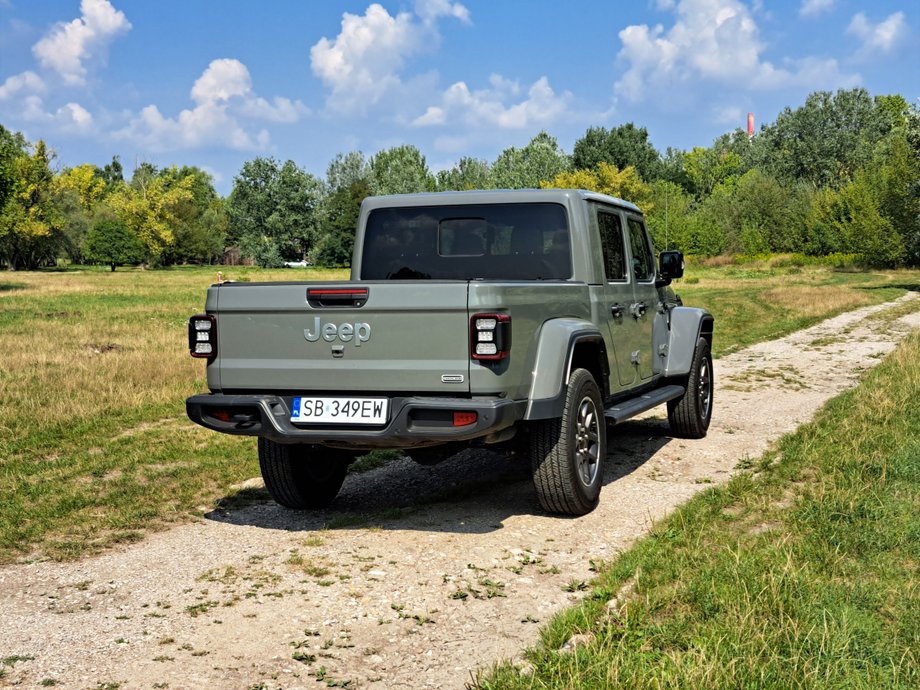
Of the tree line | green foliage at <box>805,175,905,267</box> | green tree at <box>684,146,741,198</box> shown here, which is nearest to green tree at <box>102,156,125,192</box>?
the tree line

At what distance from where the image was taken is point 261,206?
9331 centimetres

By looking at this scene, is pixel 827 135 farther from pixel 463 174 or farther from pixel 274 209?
pixel 274 209

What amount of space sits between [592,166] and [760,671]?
78588 millimetres

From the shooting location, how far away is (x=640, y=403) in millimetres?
7023

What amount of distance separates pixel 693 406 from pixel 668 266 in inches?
54.3

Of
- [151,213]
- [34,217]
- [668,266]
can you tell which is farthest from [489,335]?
[151,213]

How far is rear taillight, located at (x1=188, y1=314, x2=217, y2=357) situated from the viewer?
5.70m

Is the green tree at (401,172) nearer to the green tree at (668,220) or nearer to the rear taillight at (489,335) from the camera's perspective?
the green tree at (668,220)

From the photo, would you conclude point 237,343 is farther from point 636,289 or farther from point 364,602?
point 636,289

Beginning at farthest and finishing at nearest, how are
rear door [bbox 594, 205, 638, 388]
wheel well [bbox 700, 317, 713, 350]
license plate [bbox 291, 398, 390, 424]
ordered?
1. wheel well [bbox 700, 317, 713, 350]
2. rear door [bbox 594, 205, 638, 388]
3. license plate [bbox 291, 398, 390, 424]

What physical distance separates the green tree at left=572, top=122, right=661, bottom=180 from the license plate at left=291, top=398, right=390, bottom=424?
75.6 metres

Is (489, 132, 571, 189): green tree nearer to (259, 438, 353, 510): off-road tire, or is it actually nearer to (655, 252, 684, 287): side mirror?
(655, 252, 684, 287): side mirror

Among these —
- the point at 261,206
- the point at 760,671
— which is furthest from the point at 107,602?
the point at 261,206

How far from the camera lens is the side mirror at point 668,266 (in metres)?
8.13
